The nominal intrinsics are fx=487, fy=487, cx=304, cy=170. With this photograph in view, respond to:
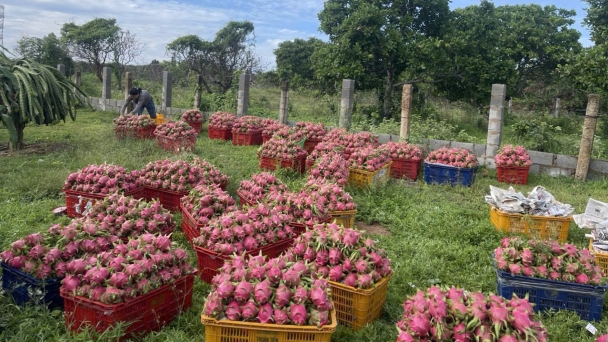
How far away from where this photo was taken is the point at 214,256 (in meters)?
3.95

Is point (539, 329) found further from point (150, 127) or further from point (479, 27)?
point (479, 27)

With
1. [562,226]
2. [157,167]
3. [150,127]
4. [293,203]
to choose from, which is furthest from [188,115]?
[562,226]

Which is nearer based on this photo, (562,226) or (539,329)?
(539,329)

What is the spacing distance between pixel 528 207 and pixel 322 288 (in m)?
3.72

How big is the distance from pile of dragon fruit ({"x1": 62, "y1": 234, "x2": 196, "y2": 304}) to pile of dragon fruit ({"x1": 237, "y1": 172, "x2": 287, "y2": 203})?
192 centimetres

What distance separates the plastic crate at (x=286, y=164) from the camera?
8.18 m

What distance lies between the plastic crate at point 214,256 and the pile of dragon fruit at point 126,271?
1.24 ft

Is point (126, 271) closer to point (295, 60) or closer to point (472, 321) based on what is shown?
point (472, 321)

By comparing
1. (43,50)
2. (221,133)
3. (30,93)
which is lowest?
(221,133)

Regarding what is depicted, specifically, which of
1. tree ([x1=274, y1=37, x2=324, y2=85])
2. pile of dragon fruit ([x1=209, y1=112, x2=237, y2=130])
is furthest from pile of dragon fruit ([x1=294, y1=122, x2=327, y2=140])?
tree ([x1=274, y1=37, x2=324, y2=85])

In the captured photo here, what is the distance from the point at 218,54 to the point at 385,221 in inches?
724

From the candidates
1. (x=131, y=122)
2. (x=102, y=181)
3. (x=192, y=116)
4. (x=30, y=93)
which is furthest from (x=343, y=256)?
(x=192, y=116)

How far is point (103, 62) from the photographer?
85.3 feet

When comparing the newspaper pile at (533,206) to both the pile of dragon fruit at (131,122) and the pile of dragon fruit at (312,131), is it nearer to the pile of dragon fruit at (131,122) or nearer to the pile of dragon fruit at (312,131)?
the pile of dragon fruit at (312,131)
